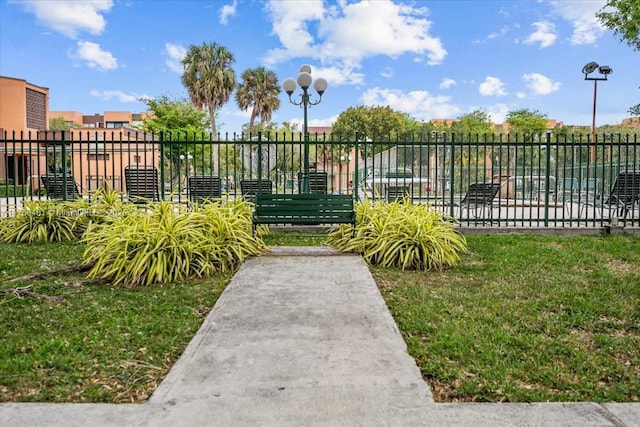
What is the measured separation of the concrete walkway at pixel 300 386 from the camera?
255cm

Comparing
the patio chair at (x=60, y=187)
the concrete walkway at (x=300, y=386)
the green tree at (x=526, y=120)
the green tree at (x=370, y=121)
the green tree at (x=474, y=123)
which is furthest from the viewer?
the green tree at (x=474, y=123)

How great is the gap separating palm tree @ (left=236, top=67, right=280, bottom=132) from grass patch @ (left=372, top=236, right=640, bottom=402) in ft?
106

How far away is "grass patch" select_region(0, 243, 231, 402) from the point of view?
2.95 metres

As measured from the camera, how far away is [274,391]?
2861 millimetres

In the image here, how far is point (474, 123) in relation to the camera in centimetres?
4178

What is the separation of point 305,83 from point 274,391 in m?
9.61

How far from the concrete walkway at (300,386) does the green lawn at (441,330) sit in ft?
0.50

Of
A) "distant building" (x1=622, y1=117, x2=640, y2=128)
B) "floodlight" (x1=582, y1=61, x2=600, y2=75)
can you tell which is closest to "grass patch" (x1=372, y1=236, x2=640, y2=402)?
"floodlight" (x1=582, y1=61, x2=600, y2=75)

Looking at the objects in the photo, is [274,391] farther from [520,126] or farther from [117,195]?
[520,126]

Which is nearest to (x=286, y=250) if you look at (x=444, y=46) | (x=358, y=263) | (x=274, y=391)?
(x=358, y=263)

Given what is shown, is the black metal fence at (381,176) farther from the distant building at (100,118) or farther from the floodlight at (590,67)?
the distant building at (100,118)

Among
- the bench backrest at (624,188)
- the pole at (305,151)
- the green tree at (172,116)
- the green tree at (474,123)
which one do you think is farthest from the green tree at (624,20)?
the green tree at (172,116)

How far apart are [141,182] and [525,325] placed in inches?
366

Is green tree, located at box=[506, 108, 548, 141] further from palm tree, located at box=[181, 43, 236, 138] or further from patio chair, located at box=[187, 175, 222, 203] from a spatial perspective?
patio chair, located at box=[187, 175, 222, 203]
